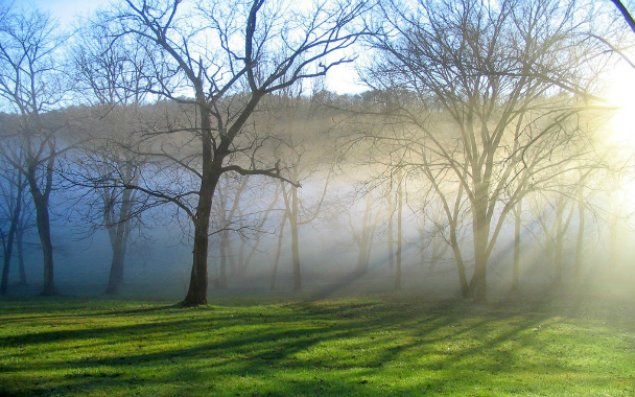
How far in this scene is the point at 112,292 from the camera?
31875mm

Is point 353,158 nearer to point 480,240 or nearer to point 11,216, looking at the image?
point 480,240

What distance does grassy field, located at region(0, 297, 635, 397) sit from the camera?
788 centimetres

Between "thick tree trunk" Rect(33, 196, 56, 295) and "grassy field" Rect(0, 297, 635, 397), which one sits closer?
"grassy field" Rect(0, 297, 635, 397)

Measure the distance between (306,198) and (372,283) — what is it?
43.5 feet

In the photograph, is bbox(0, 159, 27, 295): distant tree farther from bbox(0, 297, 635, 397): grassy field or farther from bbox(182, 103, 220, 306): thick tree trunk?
bbox(182, 103, 220, 306): thick tree trunk

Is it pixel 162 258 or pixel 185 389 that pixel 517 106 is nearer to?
pixel 185 389

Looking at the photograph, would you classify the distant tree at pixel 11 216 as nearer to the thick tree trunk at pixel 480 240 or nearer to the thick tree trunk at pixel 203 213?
the thick tree trunk at pixel 203 213

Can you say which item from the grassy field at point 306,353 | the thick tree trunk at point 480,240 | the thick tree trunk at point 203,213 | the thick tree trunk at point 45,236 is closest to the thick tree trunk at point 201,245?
the thick tree trunk at point 203,213

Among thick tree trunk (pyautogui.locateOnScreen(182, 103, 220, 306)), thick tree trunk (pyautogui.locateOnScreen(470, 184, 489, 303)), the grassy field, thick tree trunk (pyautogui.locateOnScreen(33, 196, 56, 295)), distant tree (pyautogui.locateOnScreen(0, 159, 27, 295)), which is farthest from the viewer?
distant tree (pyautogui.locateOnScreen(0, 159, 27, 295))

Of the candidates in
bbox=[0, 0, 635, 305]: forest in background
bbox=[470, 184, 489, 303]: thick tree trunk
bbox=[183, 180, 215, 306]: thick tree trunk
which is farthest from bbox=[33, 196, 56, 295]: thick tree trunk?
bbox=[470, 184, 489, 303]: thick tree trunk

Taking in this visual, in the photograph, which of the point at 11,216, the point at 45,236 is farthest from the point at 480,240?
the point at 11,216

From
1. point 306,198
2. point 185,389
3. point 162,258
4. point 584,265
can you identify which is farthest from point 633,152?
point 162,258

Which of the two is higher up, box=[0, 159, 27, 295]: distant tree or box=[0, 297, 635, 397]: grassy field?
box=[0, 159, 27, 295]: distant tree

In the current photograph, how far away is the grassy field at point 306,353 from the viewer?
788 centimetres
